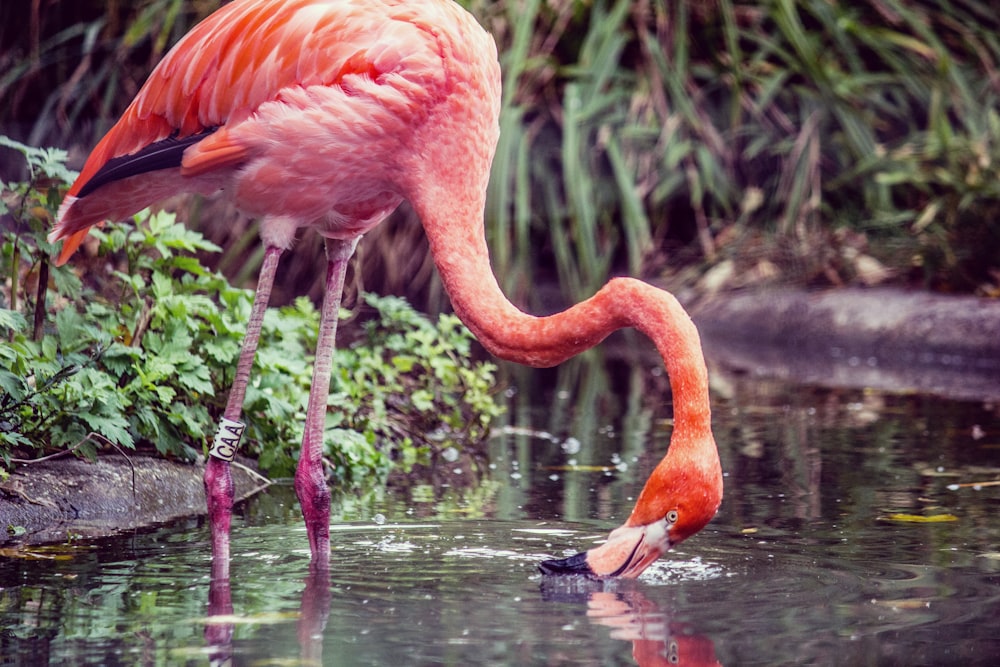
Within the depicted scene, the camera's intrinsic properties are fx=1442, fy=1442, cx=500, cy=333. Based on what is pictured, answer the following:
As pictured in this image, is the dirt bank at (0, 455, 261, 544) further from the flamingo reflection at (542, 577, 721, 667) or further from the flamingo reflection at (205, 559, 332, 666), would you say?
the flamingo reflection at (542, 577, 721, 667)

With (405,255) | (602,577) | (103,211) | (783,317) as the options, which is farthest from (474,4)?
A: (602,577)

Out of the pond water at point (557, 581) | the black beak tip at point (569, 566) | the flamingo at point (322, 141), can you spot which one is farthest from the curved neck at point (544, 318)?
the pond water at point (557, 581)

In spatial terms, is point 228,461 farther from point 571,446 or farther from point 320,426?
point 571,446

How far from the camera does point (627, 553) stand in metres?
3.75

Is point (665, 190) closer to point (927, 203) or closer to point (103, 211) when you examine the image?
point (927, 203)

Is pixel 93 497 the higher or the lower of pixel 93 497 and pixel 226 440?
the lower

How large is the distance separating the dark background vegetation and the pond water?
4504 mm

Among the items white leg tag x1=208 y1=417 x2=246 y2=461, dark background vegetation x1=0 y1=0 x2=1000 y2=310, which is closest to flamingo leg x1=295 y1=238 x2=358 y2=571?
white leg tag x1=208 y1=417 x2=246 y2=461

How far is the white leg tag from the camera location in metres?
4.50

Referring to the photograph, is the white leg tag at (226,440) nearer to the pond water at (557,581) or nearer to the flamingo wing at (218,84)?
the pond water at (557,581)

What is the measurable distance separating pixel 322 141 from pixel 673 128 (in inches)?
265

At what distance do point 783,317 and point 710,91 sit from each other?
224cm

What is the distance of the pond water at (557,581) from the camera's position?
3283mm

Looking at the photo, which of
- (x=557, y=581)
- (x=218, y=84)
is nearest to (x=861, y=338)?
(x=218, y=84)
